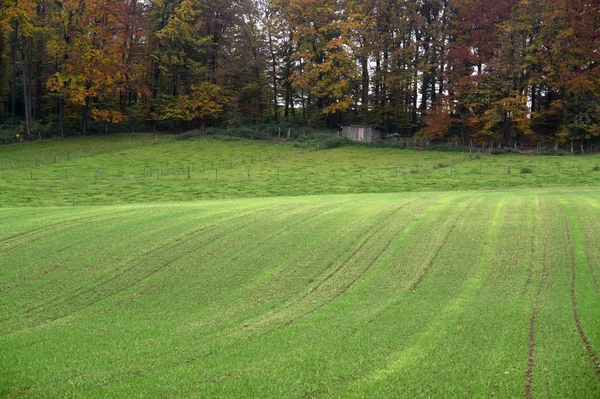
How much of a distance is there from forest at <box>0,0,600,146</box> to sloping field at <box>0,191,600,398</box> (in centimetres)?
3586

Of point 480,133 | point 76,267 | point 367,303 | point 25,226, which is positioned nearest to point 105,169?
point 25,226

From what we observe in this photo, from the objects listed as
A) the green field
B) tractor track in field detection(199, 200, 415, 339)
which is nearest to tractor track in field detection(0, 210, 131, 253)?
the green field

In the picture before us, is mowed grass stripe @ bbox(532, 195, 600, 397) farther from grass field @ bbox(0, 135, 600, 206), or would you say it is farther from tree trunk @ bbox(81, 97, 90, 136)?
tree trunk @ bbox(81, 97, 90, 136)

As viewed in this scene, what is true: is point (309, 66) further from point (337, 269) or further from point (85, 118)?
point (337, 269)

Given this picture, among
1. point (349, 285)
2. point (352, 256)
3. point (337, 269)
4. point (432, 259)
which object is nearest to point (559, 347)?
point (349, 285)

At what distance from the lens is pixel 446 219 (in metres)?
18.8

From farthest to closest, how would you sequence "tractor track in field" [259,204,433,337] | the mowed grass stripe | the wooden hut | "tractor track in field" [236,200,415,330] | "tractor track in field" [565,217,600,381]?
the wooden hut < "tractor track in field" [236,200,415,330] < "tractor track in field" [259,204,433,337] < "tractor track in field" [565,217,600,381] < the mowed grass stripe

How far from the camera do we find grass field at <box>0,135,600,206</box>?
3038 centimetres

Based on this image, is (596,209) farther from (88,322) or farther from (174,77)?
(174,77)

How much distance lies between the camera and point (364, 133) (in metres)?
58.6

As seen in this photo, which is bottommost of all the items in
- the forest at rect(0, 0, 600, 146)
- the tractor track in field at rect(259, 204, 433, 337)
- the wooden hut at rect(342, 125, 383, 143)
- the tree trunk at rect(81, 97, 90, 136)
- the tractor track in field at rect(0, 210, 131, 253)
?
the tractor track in field at rect(259, 204, 433, 337)

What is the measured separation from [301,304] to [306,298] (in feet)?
1.38

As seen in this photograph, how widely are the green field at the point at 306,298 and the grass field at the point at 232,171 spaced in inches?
230

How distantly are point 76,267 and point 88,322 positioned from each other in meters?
3.87
